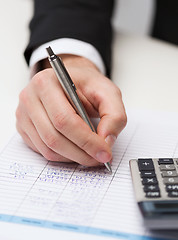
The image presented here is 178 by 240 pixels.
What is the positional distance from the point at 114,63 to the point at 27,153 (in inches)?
13.0

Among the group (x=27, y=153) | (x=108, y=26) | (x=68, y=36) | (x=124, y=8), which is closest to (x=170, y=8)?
(x=108, y=26)

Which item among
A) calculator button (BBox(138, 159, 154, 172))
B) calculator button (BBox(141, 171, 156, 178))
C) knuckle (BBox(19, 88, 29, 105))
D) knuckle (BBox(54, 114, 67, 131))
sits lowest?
calculator button (BBox(138, 159, 154, 172))

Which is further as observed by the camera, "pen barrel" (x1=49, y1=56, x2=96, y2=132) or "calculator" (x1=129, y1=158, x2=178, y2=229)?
"pen barrel" (x1=49, y1=56, x2=96, y2=132)

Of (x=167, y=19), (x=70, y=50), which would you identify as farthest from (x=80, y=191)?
(x=167, y=19)

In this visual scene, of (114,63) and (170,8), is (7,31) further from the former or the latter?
(170,8)

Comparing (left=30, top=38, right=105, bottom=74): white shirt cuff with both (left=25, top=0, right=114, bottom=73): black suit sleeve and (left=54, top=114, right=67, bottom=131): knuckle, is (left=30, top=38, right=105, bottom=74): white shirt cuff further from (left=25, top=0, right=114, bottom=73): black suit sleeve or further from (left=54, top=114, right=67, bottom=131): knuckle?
A: (left=54, top=114, right=67, bottom=131): knuckle

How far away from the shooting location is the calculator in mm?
336

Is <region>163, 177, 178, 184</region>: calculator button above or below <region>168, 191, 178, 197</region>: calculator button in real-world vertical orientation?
below

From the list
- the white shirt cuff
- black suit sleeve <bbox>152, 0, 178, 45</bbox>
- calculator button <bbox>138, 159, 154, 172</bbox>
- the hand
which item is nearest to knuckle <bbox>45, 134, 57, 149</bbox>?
the hand

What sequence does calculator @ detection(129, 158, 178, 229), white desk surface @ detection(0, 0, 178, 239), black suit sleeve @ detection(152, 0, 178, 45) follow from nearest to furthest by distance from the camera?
calculator @ detection(129, 158, 178, 229) < white desk surface @ detection(0, 0, 178, 239) < black suit sleeve @ detection(152, 0, 178, 45)

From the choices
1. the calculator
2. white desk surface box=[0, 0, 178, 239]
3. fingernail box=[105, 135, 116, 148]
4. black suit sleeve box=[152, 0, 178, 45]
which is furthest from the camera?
black suit sleeve box=[152, 0, 178, 45]

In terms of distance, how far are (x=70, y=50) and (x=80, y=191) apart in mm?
315

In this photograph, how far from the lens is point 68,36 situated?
0.68 meters

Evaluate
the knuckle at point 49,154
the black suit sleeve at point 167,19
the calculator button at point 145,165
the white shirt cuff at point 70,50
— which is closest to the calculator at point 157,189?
the calculator button at point 145,165
